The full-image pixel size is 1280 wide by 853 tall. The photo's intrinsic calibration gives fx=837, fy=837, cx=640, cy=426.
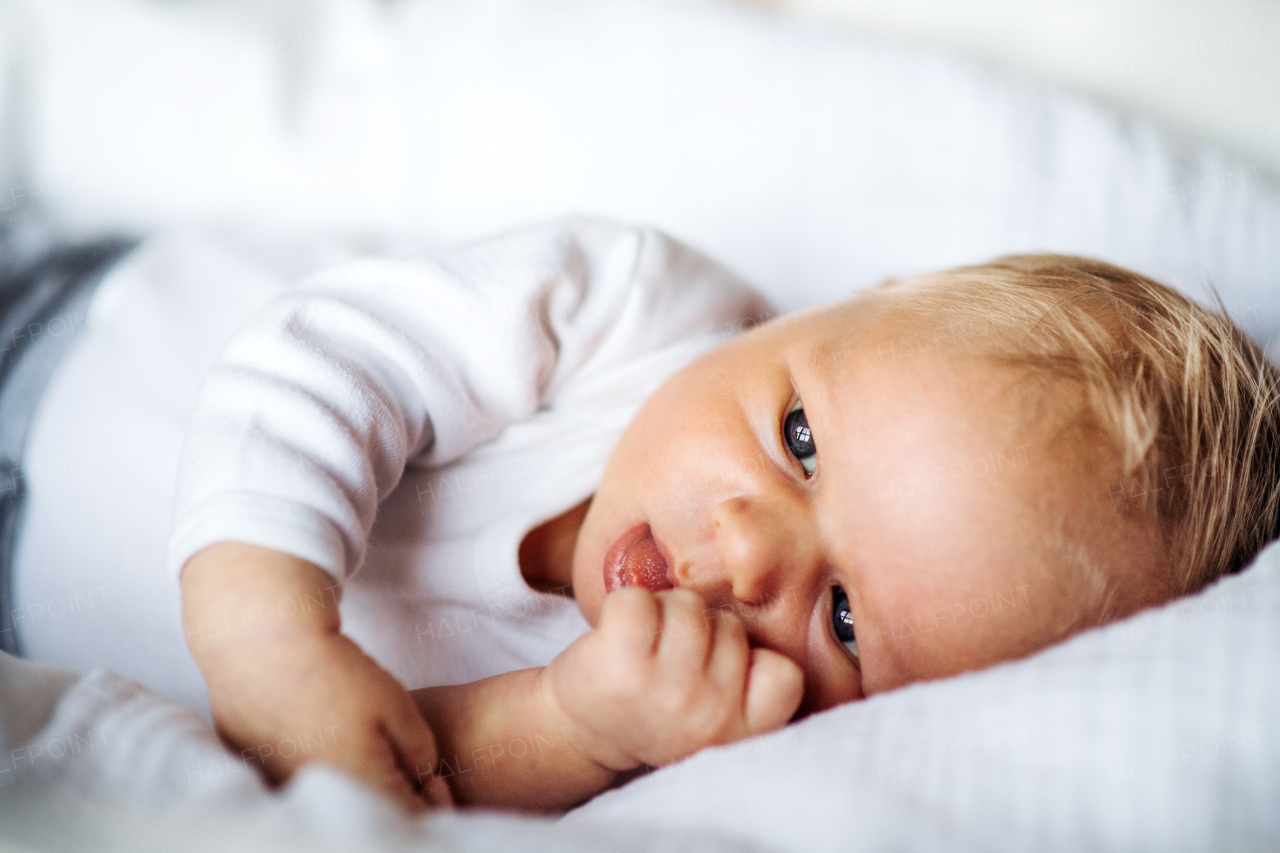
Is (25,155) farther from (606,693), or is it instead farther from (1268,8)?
(1268,8)

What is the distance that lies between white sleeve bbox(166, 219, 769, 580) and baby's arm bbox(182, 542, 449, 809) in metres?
0.04

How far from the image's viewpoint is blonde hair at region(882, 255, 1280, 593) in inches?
27.3

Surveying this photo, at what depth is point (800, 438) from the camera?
30.4 inches

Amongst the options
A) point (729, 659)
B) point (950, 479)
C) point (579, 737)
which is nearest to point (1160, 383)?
point (950, 479)

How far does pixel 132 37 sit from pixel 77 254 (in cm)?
32

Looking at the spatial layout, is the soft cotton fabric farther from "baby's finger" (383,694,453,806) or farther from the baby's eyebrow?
the baby's eyebrow

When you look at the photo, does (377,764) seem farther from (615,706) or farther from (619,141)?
(619,141)

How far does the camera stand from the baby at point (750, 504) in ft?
2.07

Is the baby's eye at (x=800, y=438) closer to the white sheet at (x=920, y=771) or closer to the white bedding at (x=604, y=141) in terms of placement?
the white sheet at (x=920, y=771)

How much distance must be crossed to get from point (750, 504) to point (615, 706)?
0.20 m

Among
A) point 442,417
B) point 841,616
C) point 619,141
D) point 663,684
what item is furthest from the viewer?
point 619,141

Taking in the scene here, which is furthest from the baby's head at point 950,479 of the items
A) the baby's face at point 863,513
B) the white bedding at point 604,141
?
the white bedding at point 604,141

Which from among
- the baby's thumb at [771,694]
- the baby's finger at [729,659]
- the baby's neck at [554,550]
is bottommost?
the baby's neck at [554,550]

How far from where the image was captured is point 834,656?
73cm
